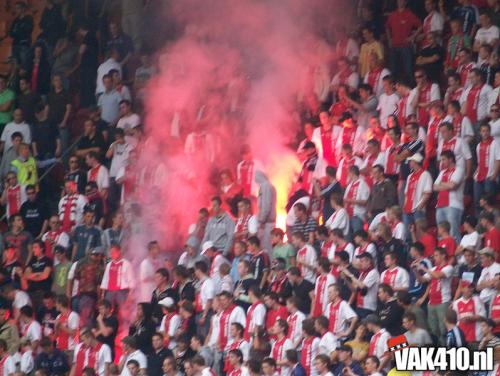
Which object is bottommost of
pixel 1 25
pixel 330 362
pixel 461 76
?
pixel 330 362

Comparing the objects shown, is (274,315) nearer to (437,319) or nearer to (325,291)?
(325,291)

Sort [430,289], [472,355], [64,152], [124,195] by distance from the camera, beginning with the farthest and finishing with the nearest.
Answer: [64,152] < [124,195] < [430,289] < [472,355]

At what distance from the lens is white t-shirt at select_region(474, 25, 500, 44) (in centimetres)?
1761

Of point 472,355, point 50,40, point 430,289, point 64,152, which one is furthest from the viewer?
point 50,40

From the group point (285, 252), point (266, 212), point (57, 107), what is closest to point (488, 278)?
point (285, 252)

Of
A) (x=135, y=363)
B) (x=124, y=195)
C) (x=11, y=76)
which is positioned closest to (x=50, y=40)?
(x=11, y=76)

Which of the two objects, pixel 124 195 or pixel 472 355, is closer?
pixel 472 355

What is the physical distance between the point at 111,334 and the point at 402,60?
17.0 feet

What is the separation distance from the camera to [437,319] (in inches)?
587

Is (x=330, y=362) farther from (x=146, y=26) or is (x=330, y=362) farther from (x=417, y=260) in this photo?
(x=146, y=26)

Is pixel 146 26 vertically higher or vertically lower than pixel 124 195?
higher

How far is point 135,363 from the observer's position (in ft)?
51.8

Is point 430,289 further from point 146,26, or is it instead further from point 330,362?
point 146,26

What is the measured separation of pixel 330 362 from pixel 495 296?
1709 mm
